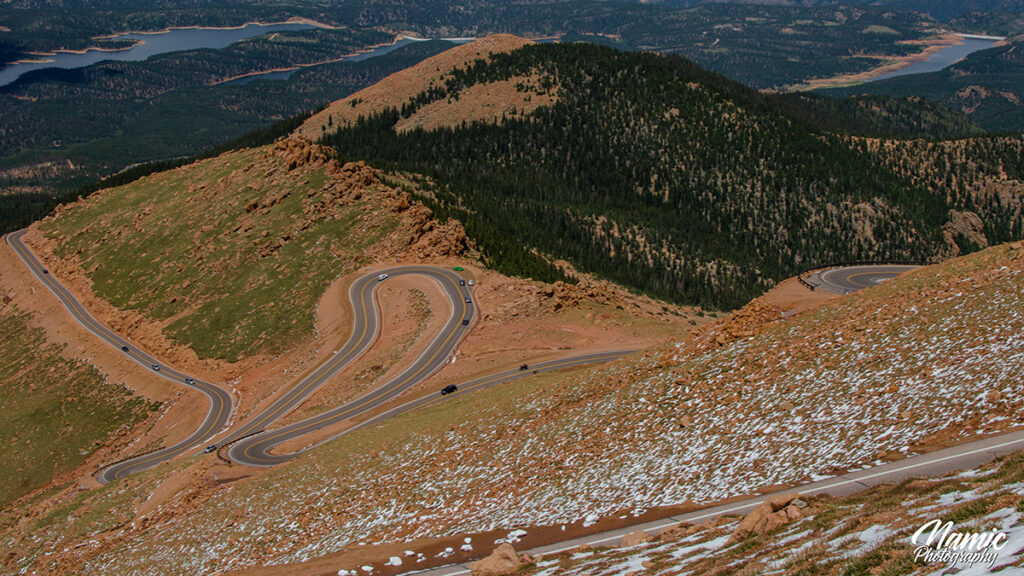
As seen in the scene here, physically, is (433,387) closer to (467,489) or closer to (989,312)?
(467,489)

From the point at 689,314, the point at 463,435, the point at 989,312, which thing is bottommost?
the point at 689,314

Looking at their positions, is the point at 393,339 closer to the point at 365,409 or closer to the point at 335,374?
the point at 335,374

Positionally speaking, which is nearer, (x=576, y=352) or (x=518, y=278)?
(x=576, y=352)

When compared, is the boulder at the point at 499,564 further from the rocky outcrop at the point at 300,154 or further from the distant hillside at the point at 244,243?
the rocky outcrop at the point at 300,154

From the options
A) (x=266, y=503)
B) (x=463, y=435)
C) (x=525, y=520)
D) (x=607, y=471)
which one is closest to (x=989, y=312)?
(x=607, y=471)

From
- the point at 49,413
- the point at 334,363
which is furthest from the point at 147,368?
the point at 334,363

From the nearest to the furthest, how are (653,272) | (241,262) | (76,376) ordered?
(76,376)
(241,262)
(653,272)

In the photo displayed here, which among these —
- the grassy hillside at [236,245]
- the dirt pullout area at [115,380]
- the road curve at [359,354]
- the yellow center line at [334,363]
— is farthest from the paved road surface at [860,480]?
the grassy hillside at [236,245]
